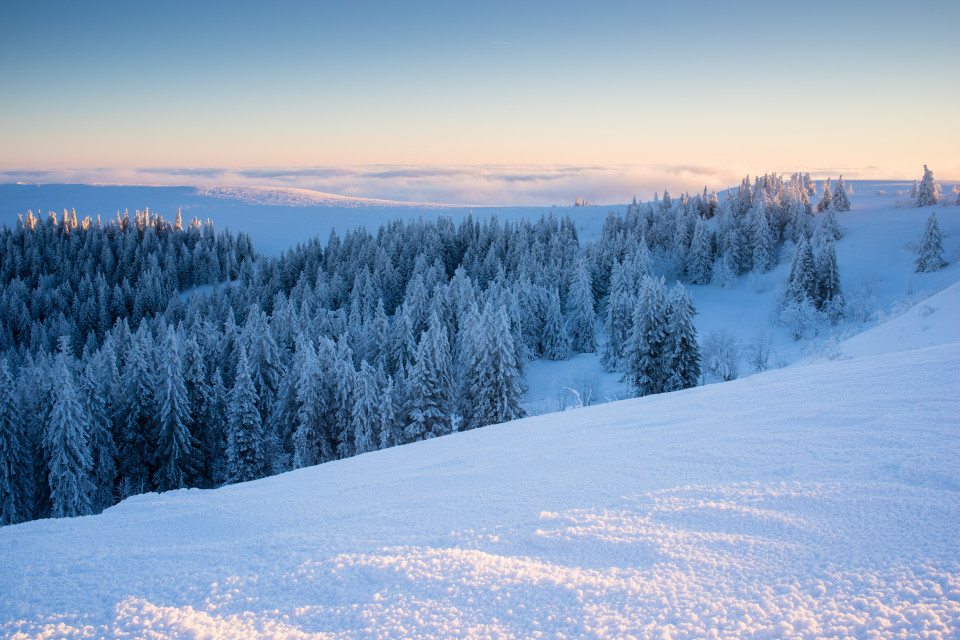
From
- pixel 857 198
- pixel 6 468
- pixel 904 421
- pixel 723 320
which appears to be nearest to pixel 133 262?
pixel 6 468

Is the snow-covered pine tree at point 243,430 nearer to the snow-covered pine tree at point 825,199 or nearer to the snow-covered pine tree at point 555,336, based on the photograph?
the snow-covered pine tree at point 555,336

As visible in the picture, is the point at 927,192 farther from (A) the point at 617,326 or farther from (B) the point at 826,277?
(A) the point at 617,326

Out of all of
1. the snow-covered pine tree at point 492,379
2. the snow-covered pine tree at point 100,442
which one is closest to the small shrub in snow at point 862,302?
the snow-covered pine tree at point 492,379

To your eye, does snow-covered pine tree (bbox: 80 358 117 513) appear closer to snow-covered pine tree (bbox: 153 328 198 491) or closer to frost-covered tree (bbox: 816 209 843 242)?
snow-covered pine tree (bbox: 153 328 198 491)

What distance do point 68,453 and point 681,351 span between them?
3867cm

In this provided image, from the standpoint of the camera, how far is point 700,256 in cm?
7094

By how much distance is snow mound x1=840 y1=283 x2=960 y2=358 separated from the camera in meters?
18.5

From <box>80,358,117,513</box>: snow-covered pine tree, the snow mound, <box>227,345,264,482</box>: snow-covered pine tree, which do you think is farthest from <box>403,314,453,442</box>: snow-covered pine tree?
the snow mound

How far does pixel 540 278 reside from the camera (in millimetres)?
62562

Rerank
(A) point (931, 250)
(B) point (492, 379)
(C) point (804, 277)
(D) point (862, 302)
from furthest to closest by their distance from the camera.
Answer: (A) point (931, 250), (C) point (804, 277), (D) point (862, 302), (B) point (492, 379)

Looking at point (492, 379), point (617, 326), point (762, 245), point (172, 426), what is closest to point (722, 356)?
point (617, 326)

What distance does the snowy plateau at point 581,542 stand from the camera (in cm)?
337

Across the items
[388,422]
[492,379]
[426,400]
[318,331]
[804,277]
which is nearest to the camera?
[388,422]

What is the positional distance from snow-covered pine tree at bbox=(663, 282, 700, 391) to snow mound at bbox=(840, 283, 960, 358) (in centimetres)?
1316
